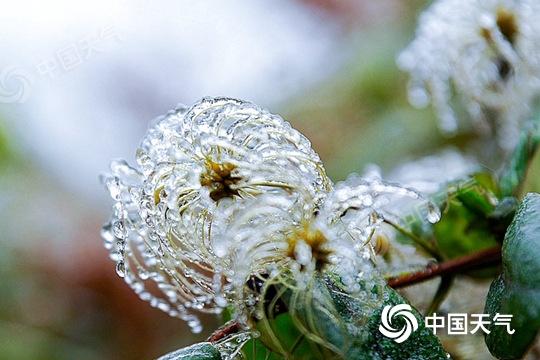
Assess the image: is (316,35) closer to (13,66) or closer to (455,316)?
(13,66)

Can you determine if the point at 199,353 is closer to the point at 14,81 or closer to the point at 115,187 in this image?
the point at 115,187

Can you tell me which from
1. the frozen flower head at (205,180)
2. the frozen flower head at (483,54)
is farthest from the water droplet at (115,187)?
the frozen flower head at (483,54)

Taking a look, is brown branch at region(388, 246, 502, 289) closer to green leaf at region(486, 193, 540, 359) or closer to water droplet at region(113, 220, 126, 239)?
green leaf at region(486, 193, 540, 359)

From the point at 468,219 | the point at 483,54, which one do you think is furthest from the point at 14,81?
the point at 468,219

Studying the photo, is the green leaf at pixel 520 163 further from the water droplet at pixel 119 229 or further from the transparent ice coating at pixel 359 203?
the water droplet at pixel 119 229

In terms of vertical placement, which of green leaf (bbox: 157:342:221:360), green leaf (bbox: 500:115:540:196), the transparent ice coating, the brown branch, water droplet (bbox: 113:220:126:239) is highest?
green leaf (bbox: 500:115:540:196)

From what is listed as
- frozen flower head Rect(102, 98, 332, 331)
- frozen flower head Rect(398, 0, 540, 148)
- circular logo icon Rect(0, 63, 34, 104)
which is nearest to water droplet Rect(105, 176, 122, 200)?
frozen flower head Rect(102, 98, 332, 331)
